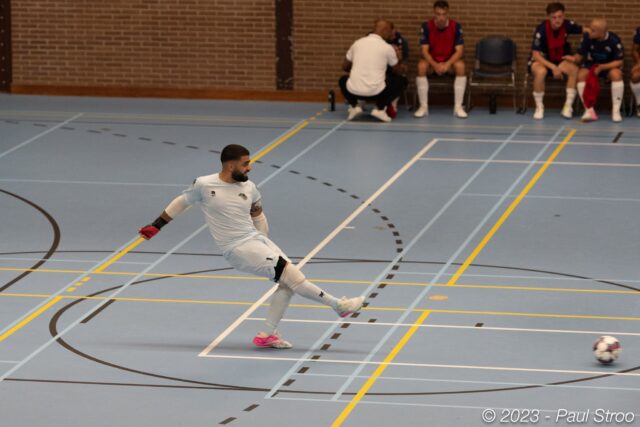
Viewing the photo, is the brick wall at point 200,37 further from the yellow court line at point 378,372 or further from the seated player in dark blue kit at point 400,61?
the yellow court line at point 378,372

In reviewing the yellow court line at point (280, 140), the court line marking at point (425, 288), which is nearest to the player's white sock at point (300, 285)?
the court line marking at point (425, 288)

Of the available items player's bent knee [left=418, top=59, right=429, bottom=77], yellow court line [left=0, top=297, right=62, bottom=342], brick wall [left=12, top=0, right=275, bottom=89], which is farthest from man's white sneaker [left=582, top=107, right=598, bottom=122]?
yellow court line [left=0, top=297, right=62, bottom=342]

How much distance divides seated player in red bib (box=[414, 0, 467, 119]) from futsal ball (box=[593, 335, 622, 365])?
39.1ft

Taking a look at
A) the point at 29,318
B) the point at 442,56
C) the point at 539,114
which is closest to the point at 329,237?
the point at 29,318

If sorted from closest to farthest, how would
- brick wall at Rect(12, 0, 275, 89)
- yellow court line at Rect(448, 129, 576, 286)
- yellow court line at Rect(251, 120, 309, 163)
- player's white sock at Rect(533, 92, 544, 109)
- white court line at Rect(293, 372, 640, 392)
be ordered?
white court line at Rect(293, 372, 640, 392)
yellow court line at Rect(448, 129, 576, 286)
yellow court line at Rect(251, 120, 309, 163)
player's white sock at Rect(533, 92, 544, 109)
brick wall at Rect(12, 0, 275, 89)

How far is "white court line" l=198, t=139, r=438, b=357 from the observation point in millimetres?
12094

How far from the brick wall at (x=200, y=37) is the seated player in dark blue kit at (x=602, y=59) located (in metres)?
1.48

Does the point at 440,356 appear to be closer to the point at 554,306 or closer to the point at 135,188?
the point at 554,306

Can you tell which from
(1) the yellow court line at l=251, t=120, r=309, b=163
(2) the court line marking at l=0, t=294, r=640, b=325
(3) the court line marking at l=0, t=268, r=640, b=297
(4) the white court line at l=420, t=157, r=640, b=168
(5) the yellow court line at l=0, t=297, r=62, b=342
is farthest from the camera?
(1) the yellow court line at l=251, t=120, r=309, b=163

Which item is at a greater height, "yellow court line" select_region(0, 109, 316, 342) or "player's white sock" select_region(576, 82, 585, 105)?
"player's white sock" select_region(576, 82, 585, 105)

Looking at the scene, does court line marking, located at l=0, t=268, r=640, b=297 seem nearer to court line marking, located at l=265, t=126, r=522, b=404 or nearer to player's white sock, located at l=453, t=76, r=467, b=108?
court line marking, located at l=265, t=126, r=522, b=404

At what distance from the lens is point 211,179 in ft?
37.9

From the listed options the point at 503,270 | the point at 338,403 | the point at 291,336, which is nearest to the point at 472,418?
the point at 338,403

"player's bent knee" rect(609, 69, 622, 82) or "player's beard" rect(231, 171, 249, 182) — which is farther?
"player's bent knee" rect(609, 69, 622, 82)
